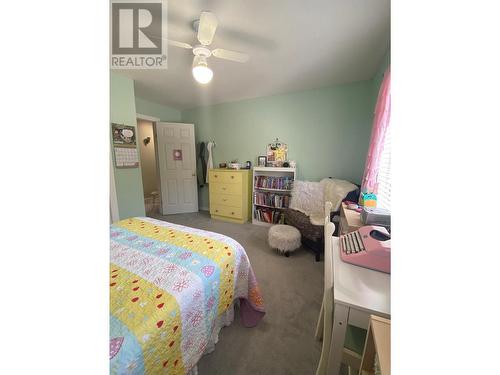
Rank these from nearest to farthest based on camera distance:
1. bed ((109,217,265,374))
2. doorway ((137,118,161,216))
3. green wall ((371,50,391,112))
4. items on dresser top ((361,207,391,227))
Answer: bed ((109,217,265,374)) < items on dresser top ((361,207,391,227)) < green wall ((371,50,391,112)) < doorway ((137,118,161,216))

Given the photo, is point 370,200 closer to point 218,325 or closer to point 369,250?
point 369,250

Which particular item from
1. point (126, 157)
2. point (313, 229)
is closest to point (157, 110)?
point (126, 157)

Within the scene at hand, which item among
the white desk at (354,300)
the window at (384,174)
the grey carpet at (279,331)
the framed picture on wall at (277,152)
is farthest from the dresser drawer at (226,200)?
the white desk at (354,300)

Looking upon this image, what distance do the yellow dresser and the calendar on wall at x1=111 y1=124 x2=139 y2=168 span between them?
4.38 feet

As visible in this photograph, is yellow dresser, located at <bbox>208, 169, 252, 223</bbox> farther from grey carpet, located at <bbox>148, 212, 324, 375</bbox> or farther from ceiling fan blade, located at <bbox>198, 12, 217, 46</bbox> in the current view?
ceiling fan blade, located at <bbox>198, 12, 217, 46</bbox>

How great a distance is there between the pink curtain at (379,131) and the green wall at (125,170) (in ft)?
10.6

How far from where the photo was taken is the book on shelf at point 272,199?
3184 mm

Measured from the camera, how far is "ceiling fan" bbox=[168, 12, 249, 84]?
1.36 metres

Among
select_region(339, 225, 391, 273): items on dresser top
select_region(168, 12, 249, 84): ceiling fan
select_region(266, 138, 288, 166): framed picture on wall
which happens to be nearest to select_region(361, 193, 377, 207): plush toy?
select_region(339, 225, 391, 273): items on dresser top

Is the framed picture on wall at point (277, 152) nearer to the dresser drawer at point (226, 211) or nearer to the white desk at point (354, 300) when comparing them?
the dresser drawer at point (226, 211)
